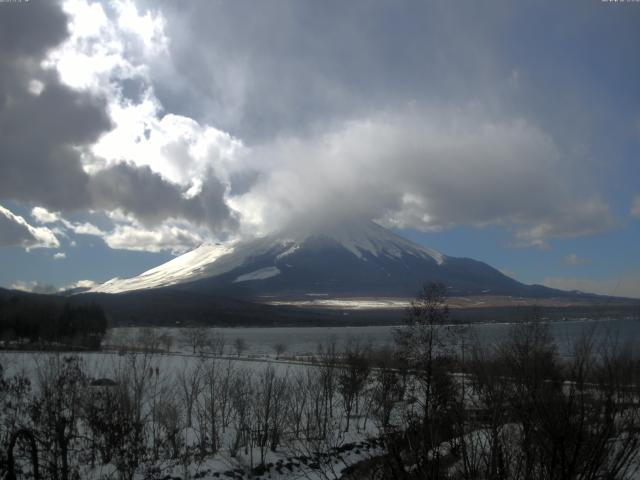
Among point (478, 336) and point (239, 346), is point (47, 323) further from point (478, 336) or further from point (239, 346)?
point (478, 336)

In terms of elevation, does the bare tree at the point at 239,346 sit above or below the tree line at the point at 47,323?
below

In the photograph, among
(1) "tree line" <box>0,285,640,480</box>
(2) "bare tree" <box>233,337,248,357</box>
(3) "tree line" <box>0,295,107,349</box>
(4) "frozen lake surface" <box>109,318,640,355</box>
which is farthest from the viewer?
(2) "bare tree" <box>233,337,248,357</box>

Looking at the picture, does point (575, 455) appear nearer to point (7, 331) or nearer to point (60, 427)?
point (60, 427)

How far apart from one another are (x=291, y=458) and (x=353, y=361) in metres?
13.9

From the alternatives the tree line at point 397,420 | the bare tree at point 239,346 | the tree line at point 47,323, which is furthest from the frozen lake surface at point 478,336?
the tree line at point 47,323

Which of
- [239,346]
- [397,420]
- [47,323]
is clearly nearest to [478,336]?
[397,420]

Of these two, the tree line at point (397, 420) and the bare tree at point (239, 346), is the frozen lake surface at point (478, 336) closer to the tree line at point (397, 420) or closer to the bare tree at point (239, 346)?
the tree line at point (397, 420)

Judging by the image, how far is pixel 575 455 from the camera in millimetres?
4684

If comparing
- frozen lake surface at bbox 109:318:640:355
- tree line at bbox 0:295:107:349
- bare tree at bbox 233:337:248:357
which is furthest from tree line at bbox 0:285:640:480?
bare tree at bbox 233:337:248:357

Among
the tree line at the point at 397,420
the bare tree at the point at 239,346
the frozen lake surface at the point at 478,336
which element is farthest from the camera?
the bare tree at the point at 239,346

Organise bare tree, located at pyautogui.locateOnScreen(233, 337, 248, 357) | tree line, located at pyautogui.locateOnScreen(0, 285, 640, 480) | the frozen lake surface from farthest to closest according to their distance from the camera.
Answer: bare tree, located at pyautogui.locateOnScreen(233, 337, 248, 357)
the frozen lake surface
tree line, located at pyautogui.locateOnScreen(0, 285, 640, 480)

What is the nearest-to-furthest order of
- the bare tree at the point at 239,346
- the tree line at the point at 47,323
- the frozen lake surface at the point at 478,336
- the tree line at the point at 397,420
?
the tree line at the point at 397,420, the frozen lake surface at the point at 478,336, the tree line at the point at 47,323, the bare tree at the point at 239,346

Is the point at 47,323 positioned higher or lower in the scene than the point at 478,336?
lower

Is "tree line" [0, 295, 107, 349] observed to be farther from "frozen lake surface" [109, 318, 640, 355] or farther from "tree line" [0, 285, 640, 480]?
"tree line" [0, 285, 640, 480]
